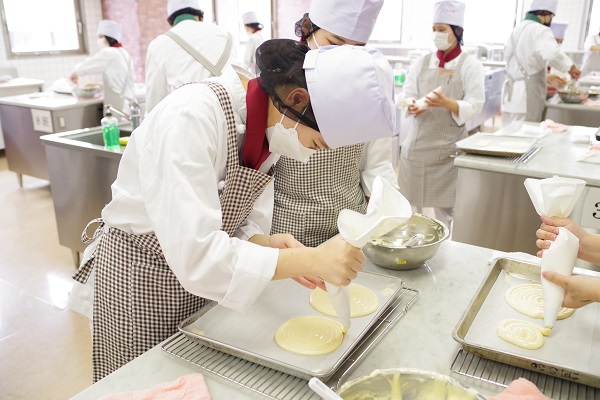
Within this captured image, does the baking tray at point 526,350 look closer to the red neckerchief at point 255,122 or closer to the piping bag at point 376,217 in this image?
the piping bag at point 376,217

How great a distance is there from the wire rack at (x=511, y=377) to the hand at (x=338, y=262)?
295mm

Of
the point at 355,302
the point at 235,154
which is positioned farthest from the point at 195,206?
the point at 355,302

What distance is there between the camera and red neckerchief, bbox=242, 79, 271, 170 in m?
1.08

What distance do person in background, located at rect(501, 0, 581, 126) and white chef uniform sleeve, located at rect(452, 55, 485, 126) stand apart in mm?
1379

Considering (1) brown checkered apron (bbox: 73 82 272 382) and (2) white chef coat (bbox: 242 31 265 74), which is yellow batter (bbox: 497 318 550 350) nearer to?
(1) brown checkered apron (bbox: 73 82 272 382)

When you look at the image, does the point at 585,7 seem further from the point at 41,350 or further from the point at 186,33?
the point at 41,350

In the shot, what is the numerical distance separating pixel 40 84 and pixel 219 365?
5.90 m

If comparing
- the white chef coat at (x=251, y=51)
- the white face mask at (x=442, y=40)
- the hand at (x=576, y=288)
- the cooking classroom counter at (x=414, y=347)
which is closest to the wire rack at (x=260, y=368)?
the cooking classroom counter at (x=414, y=347)

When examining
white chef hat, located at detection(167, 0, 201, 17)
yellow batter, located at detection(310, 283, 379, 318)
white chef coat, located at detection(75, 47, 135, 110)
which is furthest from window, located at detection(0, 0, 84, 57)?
yellow batter, located at detection(310, 283, 379, 318)

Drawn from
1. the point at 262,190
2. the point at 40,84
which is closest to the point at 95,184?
the point at 262,190

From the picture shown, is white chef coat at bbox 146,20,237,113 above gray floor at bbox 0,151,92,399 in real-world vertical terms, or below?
above

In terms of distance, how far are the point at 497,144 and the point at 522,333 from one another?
5.57 ft

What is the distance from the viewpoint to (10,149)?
16.1 ft

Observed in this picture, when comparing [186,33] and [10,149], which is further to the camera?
[10,149]
